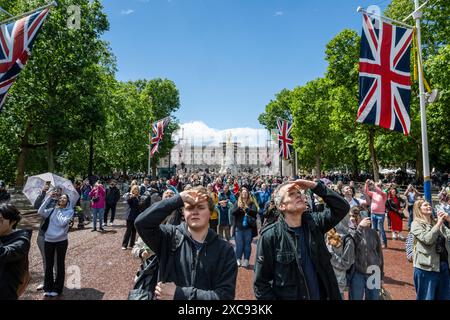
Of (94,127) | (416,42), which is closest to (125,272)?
(416,42)

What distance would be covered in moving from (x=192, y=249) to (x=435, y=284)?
152 inches

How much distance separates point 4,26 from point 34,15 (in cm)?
72

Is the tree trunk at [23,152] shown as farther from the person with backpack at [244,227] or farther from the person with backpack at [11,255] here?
the person with backpack at [11,255]

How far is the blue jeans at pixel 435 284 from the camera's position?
436 cm

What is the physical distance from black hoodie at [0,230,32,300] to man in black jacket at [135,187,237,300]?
1630 millimetres

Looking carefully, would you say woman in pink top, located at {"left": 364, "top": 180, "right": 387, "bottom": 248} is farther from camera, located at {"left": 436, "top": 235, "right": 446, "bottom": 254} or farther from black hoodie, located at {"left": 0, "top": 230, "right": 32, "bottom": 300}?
black hoodie, located at {"left": 0, "top": 230, "right": 32, "bottom": 300}

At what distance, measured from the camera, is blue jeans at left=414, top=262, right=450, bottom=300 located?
4.36m

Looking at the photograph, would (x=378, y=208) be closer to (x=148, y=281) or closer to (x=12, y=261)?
(x=148, y=281)

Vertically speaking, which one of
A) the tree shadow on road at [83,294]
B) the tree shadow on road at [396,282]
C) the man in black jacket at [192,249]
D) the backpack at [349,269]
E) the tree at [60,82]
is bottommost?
the tree shadow on road at [83,294]

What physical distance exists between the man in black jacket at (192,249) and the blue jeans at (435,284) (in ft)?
11.3

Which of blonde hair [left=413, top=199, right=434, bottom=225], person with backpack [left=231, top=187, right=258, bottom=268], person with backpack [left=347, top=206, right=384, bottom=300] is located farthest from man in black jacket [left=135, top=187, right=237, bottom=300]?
person with backpack [left=231, top=187, right=258, bottom=268]

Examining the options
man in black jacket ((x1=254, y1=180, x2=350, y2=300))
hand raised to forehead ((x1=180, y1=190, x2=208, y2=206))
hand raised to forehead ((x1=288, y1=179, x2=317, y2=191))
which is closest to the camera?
hand raised to forehead ((x1=180, y1=190, x2=208, y2=206))

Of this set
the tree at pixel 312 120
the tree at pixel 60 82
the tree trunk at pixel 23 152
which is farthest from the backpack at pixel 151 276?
the tree at pixel 312 120

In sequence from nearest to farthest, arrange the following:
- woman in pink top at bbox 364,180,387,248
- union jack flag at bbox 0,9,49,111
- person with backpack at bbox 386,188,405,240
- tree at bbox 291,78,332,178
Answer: union jack flag at bbox 0,9,49,111, woman in pink top at bbox 364,180,387,248, person with backpack at bbox 386,188,405,240, tree at bbox 291,78,332,178
